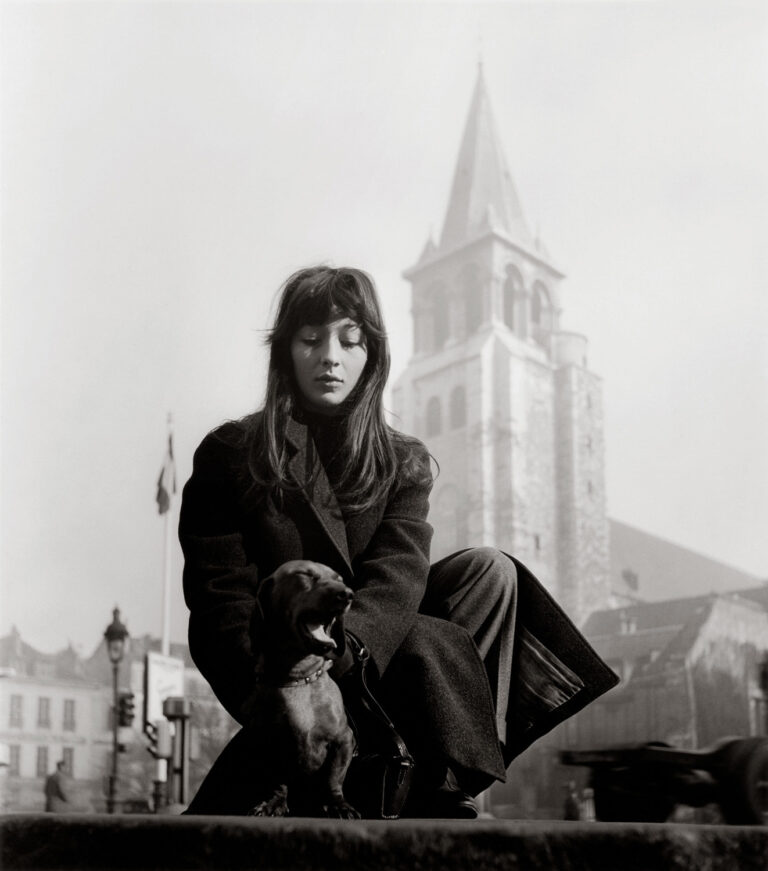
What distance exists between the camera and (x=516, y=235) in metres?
49.5

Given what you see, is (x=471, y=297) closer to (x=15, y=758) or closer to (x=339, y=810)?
(x=15, y=758)

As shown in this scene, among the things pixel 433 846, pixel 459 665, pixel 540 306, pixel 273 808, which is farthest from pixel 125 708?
pixel 540 306

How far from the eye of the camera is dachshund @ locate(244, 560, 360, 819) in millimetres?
1918

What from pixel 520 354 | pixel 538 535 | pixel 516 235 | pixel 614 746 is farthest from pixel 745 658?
pixel 614 746

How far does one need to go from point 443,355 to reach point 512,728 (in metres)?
46.5

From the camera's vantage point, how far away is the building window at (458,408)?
48094mm

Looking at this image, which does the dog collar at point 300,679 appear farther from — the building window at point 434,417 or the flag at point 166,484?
the building window at point 434,417

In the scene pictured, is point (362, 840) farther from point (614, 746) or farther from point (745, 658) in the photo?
point (745, 658)

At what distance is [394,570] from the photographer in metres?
2.25

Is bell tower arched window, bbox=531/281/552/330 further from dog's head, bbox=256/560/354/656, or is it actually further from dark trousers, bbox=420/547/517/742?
dog's head, bbox=256/560/354/656

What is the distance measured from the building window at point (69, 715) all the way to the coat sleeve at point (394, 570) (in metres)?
37.9

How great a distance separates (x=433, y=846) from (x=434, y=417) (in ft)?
157

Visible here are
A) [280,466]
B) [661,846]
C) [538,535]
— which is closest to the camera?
[661,846]

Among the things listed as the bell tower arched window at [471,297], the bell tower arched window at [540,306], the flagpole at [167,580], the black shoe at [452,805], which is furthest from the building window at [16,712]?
the black shoe at [452,805]
